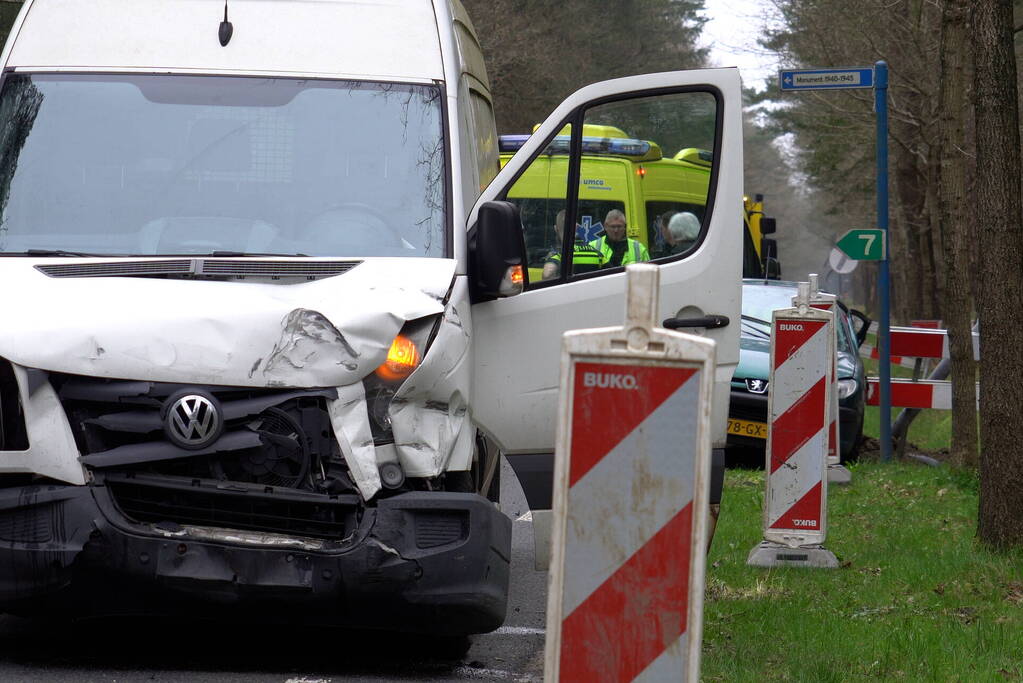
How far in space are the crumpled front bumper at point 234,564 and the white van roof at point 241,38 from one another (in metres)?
2.19

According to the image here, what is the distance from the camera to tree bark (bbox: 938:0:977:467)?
543 inches

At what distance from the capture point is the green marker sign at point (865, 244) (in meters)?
15.0

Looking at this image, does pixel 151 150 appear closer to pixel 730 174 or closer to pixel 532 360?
pixel 532 360

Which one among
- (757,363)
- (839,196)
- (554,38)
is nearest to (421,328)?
(757,363)

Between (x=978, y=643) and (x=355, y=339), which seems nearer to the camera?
(x=355, y=339)

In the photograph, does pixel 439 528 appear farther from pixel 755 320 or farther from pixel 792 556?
pixel 755 320

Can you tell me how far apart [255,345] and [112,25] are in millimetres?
2195

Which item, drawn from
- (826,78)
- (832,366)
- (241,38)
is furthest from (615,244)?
(826,78)

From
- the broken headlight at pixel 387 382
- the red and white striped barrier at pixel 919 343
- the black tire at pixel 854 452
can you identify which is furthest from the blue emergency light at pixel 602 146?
the red and white striped barrier at pixel 919 343

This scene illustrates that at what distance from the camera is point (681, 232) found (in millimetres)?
6895

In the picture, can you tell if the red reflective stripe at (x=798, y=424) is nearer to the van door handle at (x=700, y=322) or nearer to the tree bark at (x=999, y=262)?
the tree bark at (x=999, y=262)

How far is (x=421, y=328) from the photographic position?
5914 millimetres

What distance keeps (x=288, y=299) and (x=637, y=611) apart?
7.86ft

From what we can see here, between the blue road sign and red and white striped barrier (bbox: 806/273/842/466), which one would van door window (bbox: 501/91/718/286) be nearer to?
red and white striped barrier (bbox: 806/273/842/466)
